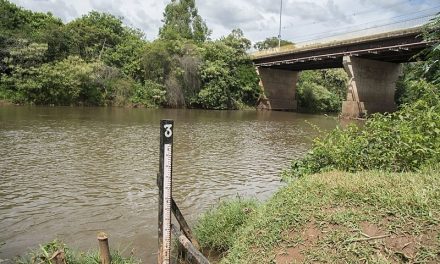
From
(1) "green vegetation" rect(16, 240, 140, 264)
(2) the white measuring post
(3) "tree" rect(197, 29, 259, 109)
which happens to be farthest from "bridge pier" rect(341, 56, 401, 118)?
(1) "green vegetation" rect(16, 240, 140, 264)

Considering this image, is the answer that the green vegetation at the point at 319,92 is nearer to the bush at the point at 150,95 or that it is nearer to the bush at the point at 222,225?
the bush at the point at 150,95

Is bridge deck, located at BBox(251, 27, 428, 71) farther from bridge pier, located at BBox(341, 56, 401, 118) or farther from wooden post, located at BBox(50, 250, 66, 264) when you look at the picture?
wooden post, located at BBox(50, 250, 66, 264)

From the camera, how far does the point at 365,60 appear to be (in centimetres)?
3469

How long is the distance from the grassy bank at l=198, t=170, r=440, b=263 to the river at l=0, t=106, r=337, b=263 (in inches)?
97.0

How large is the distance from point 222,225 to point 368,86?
32827mm

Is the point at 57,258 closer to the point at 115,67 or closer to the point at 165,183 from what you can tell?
the point at 165,183

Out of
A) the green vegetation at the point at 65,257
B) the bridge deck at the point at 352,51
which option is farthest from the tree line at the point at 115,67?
the green vegetation at the point at 65,257

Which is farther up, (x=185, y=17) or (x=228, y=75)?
(x=185, y=17)

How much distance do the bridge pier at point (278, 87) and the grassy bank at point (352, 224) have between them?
42326 mm

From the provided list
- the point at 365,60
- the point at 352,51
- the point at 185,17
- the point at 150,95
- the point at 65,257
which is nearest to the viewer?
the point at 65,257

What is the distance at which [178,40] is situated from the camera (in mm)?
42781

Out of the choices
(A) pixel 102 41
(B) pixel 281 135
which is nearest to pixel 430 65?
(B) pixel 281 135

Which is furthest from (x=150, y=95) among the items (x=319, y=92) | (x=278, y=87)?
(x=319, y=92)

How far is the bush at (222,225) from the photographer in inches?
210
